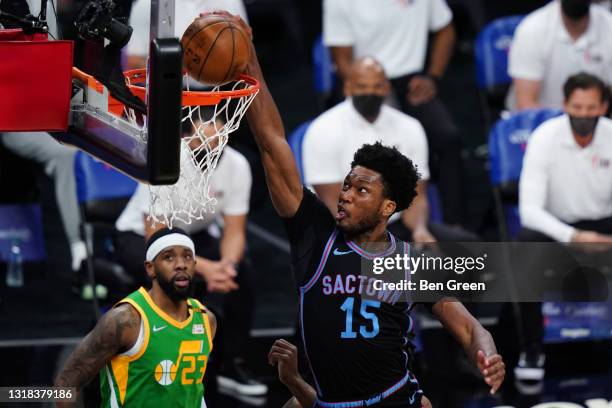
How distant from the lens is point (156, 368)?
5.67 meters

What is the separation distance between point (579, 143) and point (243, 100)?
3.18 m

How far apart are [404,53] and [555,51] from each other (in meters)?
0.93

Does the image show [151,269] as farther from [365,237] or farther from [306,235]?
[365,237]

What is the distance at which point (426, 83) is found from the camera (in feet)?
28.5

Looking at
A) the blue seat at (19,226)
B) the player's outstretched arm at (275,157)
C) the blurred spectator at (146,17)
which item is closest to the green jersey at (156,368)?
the player's outstretched arm at (275,157)

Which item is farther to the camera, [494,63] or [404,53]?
[494,63]

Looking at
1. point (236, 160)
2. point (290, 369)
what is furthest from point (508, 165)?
point (290, 369)

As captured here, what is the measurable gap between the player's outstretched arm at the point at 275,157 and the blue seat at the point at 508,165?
316 cm

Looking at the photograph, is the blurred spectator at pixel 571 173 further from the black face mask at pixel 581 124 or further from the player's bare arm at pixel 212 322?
the player's bare arm at pixel 212 322

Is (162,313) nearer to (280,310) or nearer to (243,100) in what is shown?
(243,100)

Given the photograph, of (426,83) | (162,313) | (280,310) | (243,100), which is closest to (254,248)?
(280,310)

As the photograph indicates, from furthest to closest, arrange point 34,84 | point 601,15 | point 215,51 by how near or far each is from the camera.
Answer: point 601,15, point 215,51, point 34,84

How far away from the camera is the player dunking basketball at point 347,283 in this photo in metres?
5.18

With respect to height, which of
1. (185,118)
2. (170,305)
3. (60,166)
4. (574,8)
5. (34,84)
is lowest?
(60,166)
